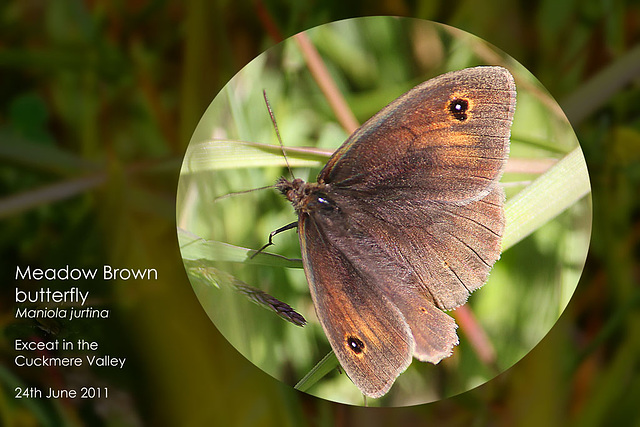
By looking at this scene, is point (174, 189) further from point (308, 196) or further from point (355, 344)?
point (355, 344)

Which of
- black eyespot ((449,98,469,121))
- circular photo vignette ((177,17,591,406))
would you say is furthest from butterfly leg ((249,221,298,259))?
black eyespot ((449,98,469,121))

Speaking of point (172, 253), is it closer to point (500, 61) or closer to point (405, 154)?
point (405, 154)

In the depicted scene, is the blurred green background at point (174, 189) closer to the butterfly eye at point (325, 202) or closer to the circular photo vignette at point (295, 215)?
the circular photo vignette at point (295, 215)

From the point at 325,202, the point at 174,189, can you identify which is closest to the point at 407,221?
the point at 325,202

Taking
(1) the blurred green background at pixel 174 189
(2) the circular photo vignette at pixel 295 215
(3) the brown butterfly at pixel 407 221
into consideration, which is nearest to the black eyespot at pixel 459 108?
(3) the brown butterfly at pixel 407 221

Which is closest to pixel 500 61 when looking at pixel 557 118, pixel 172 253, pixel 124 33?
pixel 557 118
